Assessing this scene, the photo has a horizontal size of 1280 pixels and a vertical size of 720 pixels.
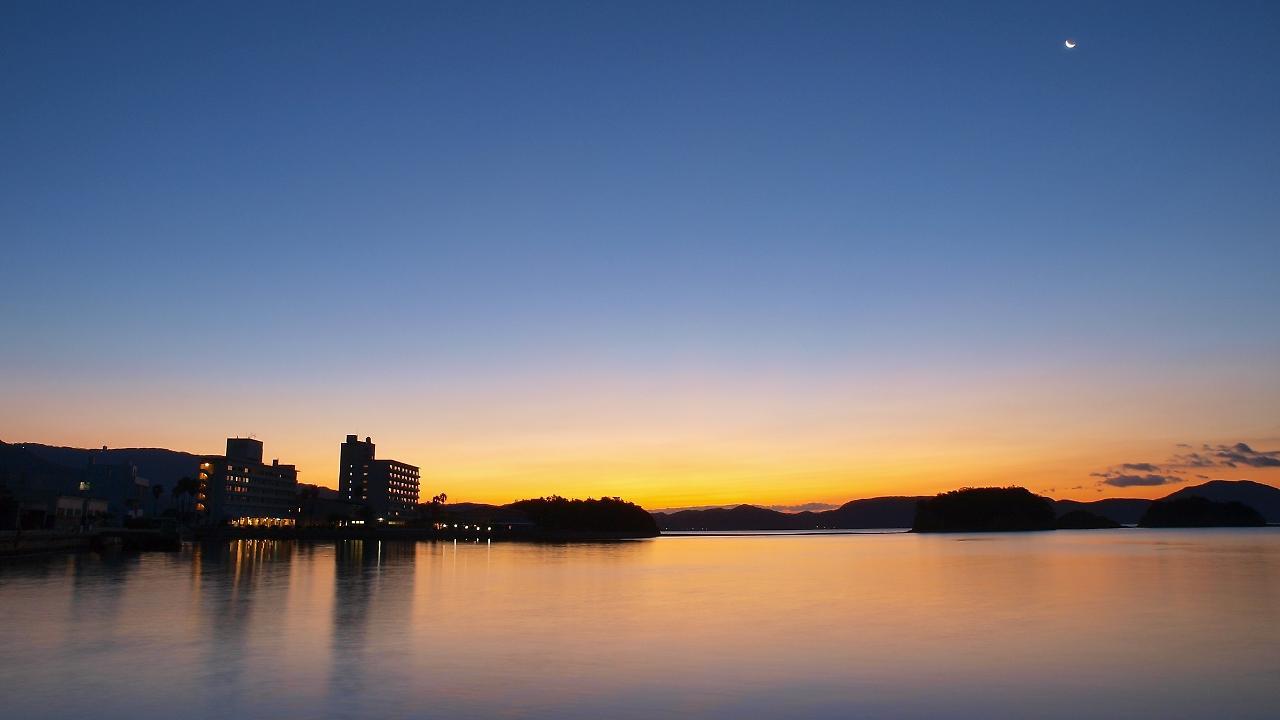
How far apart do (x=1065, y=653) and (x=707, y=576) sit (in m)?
41.0

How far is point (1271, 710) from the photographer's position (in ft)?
63.1

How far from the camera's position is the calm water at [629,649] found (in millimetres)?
19672

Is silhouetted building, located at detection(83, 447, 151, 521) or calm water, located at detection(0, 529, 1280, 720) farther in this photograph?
silhouetted building, located at detection(83, 447, 151, 521)

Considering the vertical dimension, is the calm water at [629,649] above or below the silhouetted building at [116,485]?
below

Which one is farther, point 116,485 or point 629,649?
point 116,485

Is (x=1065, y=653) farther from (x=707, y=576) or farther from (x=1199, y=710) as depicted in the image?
(x=707, y=576)

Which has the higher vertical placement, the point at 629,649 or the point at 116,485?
the point at 116,485

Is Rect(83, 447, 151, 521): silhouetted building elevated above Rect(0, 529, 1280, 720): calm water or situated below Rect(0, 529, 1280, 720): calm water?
above

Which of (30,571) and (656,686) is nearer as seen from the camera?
(656,686)

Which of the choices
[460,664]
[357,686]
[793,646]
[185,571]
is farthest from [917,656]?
[185,571]

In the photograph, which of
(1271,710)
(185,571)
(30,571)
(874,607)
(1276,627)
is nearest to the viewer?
(1271,710)

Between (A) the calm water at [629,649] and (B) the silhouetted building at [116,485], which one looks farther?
(B) the silhouetted building at [116,485]

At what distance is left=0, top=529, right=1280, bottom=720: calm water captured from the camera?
1967 centimetres

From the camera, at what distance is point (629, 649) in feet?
92.3
